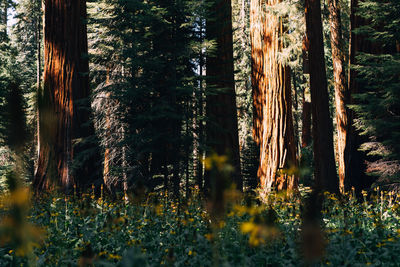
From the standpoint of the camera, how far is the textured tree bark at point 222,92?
8344 millimetres

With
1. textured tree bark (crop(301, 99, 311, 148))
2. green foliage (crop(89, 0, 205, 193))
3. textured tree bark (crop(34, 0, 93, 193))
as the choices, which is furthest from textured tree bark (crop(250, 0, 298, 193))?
textured tree bark (crop(301, 99, 311, 148))

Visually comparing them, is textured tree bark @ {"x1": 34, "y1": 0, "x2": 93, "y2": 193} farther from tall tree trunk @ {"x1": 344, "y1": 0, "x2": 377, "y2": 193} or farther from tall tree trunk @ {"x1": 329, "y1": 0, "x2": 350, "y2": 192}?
tall tree trunk @ {"x1": 329, "y1": 0, "x2": 350, "y2": 192}

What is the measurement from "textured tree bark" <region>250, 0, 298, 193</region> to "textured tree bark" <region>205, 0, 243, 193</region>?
68cm

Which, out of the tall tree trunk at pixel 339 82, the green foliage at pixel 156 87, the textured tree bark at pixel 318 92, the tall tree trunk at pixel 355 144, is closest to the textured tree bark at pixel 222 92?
the green foliage at pixel 156 87

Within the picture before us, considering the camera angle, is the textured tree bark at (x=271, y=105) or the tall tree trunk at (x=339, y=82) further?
the tall tree trunk at (x=339, y=82)

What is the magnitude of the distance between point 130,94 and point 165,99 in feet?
2.53

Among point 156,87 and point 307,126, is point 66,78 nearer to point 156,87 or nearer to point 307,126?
point 156,87

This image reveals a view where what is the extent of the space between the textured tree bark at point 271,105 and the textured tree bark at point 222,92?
68 cm

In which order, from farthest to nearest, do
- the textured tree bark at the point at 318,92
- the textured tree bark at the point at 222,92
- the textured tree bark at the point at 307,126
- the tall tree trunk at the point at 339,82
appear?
the textured tree bark at the point at 307,126 < the tall tree trunk at the point at 339,82 < the textured tree bark at the point at 318,92 < the textured tree bark at the point at 222,92

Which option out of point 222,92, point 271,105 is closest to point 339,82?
point 271,105

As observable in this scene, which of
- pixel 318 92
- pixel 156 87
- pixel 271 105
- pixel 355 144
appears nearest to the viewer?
pixel 156 87

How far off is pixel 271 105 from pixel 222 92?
1.22 metres

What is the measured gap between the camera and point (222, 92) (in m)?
8.32

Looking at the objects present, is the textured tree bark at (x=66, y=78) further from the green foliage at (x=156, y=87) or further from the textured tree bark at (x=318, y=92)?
the textured tree bark at (x=318, y=92)
